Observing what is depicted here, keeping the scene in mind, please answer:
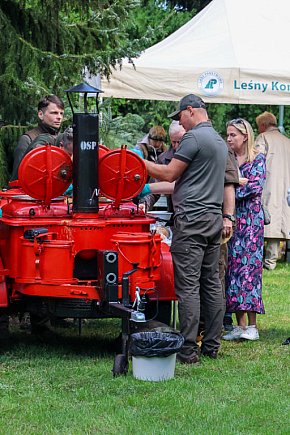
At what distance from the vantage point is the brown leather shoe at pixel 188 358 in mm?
6984

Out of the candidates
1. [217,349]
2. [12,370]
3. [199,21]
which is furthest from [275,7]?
[12,370]

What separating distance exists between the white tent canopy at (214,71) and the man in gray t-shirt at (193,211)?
4.26 metres

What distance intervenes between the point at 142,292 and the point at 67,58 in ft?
11.1

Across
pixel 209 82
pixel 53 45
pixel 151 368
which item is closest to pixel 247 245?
pixel 151 368

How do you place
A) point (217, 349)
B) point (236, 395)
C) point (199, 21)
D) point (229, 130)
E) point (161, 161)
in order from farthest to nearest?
point (199, 21) < point (161, 161) < point (229, 130) < point (217, 349) < point (236, 395)

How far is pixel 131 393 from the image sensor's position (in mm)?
5961

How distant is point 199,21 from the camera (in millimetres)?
12828

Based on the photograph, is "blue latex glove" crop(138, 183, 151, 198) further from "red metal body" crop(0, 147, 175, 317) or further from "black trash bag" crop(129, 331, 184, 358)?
"black trash bag" crop(129, 331, 184, 358)

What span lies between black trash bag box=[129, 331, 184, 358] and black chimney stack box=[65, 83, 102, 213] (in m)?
1.01

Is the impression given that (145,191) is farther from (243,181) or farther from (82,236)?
(243,181)

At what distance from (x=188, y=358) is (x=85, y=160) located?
1.61 metres

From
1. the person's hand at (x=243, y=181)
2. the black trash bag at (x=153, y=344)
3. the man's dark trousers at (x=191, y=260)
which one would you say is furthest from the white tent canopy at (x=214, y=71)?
the black trash bag at (x=153, y=344)

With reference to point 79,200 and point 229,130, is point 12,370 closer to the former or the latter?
point 79,200

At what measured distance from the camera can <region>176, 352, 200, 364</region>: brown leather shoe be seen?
698 cm
